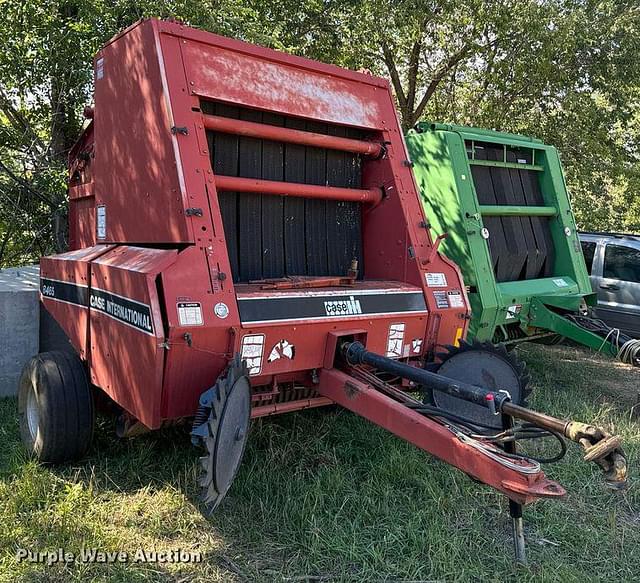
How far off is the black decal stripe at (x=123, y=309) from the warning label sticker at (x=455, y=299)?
6.78 ft

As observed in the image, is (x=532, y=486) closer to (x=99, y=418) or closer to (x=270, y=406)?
(x=270, y=406)

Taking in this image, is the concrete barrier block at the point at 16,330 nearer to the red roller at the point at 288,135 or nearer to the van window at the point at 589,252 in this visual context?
the red roller at the point at 288,135

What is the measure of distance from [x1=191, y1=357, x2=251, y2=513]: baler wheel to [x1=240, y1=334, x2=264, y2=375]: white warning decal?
0.34m

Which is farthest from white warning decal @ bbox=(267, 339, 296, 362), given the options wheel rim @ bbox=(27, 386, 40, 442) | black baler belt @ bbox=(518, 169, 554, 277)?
black baler belt @ bbox=(518, 169, 554, 277)

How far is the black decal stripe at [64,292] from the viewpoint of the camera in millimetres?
3760

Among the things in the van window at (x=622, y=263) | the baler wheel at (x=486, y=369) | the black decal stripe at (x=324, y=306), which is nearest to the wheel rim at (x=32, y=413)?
the black decal stripe at (x=324, y=306)

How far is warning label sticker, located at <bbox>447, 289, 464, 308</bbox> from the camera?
4090 mm

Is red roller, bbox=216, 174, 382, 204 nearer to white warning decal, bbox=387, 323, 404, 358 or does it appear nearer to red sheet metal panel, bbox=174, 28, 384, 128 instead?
red sheet metal panel, bbox=174, 28, 384, 128

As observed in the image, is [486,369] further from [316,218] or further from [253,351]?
[316,218]

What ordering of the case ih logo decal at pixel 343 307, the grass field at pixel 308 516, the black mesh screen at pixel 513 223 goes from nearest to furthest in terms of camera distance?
the grass field at pixel 308 516 → the case ih logo decal at pixel 343 307 → the black mesh screen at pixel 513 223

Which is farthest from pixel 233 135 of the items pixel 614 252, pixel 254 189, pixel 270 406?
pixel 614 252

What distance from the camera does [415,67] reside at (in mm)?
11367

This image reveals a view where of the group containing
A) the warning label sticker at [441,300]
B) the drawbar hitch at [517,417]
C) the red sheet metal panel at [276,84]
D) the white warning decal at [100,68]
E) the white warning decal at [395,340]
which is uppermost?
the white warning decal at [100,68]

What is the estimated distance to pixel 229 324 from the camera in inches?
123
